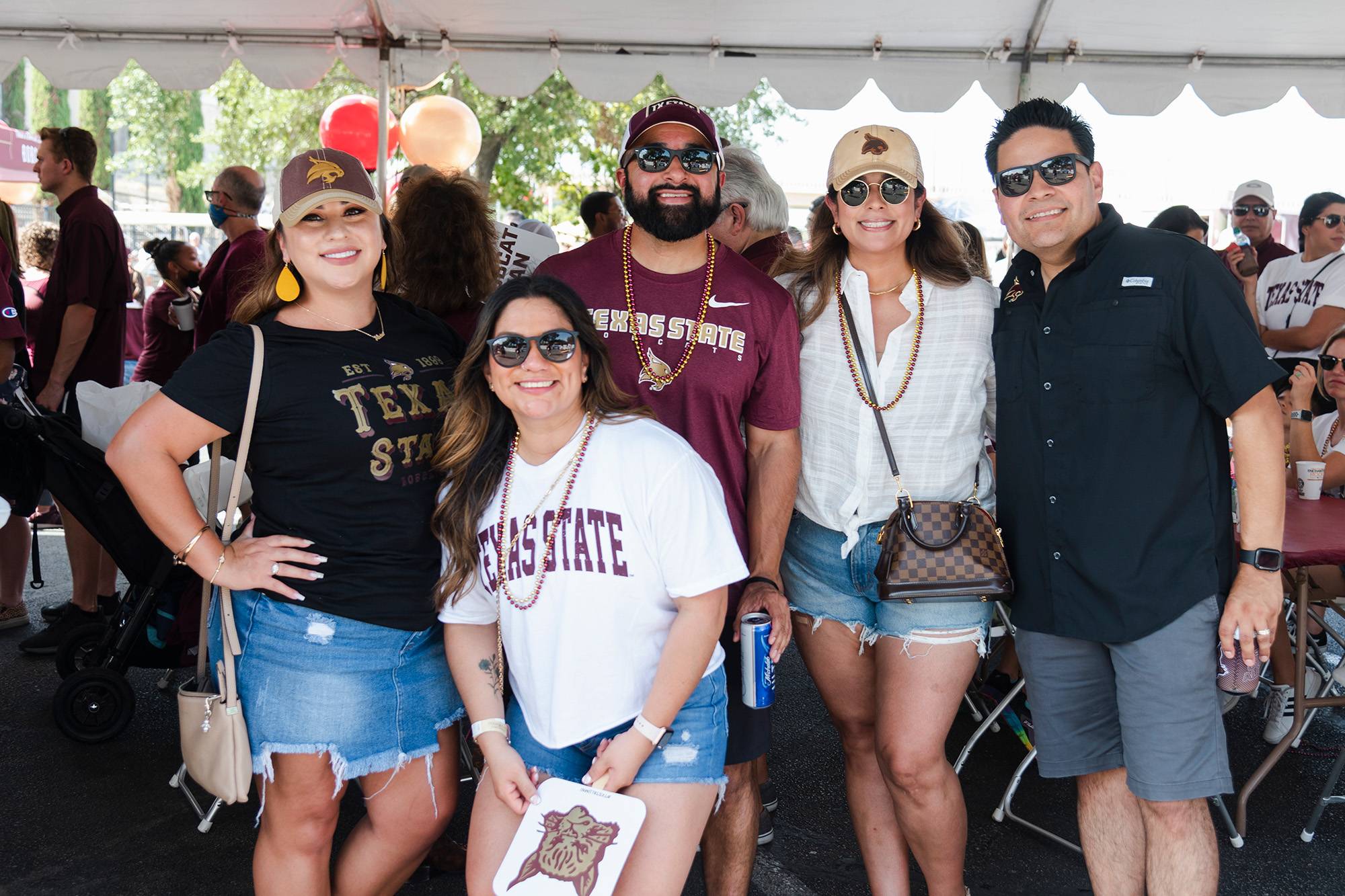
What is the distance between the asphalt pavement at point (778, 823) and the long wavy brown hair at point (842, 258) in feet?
5.74

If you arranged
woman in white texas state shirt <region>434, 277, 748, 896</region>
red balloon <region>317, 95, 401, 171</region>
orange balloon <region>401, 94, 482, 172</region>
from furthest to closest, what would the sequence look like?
1. red balloon <region>317, 95, 401, 171</region>
2. orange balloon <region>401, 94, 482, 172</region>
3. woman in white texas state shirt <region>434, 277, 748, 896</region>

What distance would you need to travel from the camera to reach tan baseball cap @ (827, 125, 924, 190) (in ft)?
8.54

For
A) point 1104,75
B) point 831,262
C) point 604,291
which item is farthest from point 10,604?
point 1104,75

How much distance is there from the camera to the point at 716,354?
2572 mm

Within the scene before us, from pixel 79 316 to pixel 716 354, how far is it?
3747 mm

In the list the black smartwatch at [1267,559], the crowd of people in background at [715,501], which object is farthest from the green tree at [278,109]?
the black smartwatch at [1267,559]

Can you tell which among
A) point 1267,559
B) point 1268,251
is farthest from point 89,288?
point 1268,251

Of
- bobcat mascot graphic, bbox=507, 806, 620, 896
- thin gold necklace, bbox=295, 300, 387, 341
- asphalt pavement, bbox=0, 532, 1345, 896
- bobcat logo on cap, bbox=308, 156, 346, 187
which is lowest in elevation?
asphalt pavement, bbox=0, 532, 1345, 896

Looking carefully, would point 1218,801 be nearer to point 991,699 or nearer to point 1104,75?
point 991,699

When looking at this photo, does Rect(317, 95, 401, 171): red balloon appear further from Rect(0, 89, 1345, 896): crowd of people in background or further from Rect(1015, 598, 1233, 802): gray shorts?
Rect(1015, 598, 1233, 802): gray shorts

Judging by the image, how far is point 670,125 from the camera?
8.71 feet

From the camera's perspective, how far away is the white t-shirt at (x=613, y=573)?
2.14 metres

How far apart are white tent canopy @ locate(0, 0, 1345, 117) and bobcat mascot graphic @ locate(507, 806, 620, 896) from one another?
13.5 feet

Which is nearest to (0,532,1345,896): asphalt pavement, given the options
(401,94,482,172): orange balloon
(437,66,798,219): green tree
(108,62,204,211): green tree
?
(401,94,482,172): orange balloon
